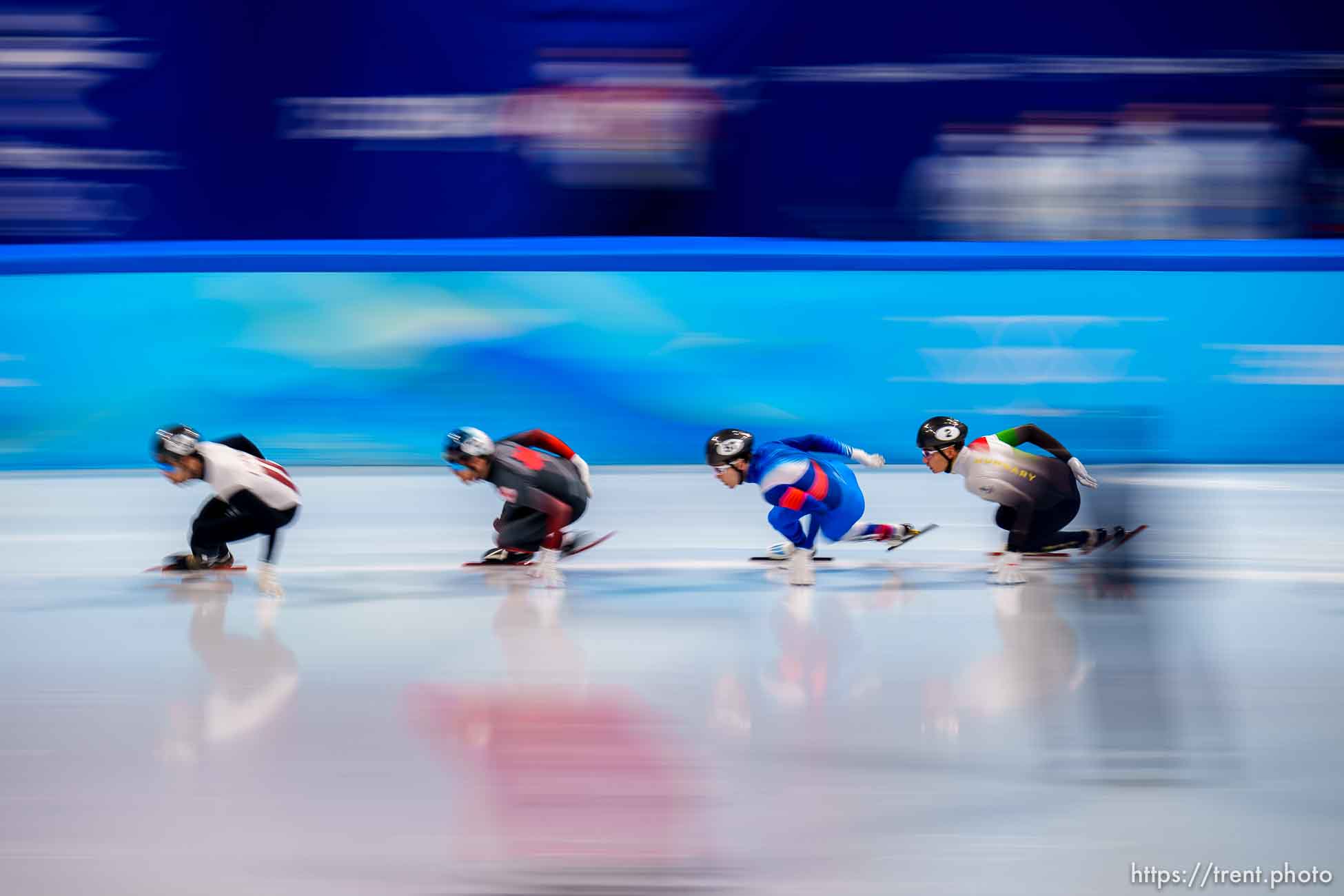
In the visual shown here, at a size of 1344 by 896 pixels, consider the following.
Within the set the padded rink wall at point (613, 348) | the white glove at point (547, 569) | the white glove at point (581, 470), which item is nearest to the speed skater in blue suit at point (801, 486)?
the white glove at point (581, 470)

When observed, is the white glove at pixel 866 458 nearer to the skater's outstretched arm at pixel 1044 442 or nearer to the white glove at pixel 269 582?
the skater's outstretched arm at pixel 1044 442

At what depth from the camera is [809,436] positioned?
16.9ft

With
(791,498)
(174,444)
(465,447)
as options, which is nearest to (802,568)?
(791,498)

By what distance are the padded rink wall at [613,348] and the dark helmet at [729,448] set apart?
2598mm

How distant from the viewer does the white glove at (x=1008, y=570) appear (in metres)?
4.88

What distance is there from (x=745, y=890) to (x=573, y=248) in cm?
554

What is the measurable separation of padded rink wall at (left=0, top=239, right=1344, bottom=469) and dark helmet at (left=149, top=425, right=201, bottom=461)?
2.74m

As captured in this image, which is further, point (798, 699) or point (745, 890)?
point (798, 699)

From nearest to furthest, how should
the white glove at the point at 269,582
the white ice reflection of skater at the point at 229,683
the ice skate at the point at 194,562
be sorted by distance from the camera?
the white ice reflection of skater at the point at 229,683 < the white glove at the point at 269,582 < the ice skate at the point at 194,562

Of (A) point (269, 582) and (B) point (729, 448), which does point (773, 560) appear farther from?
(A) point (269, 582)

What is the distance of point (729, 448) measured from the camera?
15.8 ft

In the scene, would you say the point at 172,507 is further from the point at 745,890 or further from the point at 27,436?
the point at 745,890

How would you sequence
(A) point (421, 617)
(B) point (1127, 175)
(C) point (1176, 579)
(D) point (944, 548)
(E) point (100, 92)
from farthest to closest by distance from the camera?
(E) point (100, 92), (B) point (1127, 175), (D) point (944, 548), (C) point (1176, 579), (A) point (421, 617)

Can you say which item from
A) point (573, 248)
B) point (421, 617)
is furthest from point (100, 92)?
point (421, 617)
